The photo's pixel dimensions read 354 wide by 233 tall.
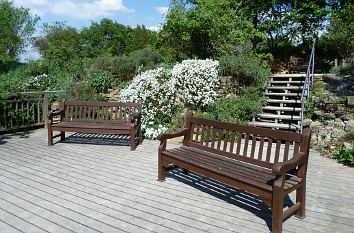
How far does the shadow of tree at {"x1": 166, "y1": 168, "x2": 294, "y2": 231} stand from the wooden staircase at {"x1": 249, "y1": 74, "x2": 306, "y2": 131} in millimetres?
3712

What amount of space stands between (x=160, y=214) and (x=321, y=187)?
2.62 metres

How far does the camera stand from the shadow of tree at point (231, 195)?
4.21 metres

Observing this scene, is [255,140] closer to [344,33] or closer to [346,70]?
[346,70]

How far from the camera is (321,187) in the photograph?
5133 mm

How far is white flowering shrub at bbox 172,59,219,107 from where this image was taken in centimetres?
912

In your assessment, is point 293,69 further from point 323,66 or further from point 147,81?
point 147,81

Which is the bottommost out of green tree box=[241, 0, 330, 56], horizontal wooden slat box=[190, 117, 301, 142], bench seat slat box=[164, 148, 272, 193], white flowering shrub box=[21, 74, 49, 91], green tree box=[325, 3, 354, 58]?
bench seat slat box=[164, 148, 272, 193]

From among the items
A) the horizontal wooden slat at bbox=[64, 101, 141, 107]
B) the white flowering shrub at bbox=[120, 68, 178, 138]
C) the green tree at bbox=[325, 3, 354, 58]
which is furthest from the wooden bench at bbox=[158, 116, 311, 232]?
the green tree at bbox=[325, 3, 354, 58]

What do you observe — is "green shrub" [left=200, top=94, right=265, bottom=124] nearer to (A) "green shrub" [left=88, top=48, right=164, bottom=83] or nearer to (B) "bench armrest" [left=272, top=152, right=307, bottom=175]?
(A) "green shrub" [left=88, top=48, right=164, bottom=83]

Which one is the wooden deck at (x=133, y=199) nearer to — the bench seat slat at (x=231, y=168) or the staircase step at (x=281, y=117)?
the bench seat slat at (x=231, y=168)

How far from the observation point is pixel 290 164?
364 cm

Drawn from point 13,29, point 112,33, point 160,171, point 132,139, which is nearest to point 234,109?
point 132,139

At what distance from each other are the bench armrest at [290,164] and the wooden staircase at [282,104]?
445 centimetres

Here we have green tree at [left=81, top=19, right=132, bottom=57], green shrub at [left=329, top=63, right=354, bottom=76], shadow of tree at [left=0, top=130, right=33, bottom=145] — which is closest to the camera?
shadow of tree at [left=0, top=130, right=33, bottom=145]
